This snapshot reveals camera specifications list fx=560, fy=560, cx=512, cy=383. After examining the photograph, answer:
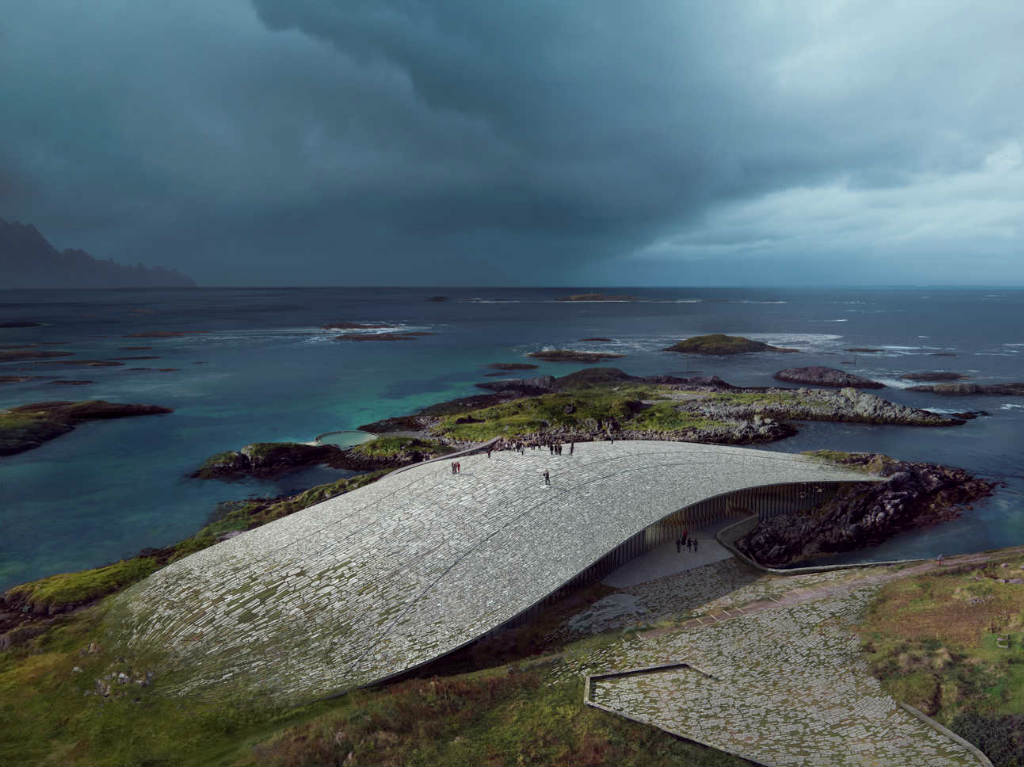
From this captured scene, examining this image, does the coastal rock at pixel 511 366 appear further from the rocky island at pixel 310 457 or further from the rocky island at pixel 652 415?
the rocky island at pixel 310 457

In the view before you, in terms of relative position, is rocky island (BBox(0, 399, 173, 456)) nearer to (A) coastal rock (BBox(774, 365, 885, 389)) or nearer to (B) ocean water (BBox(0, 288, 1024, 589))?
(B) ocean water (BBox(0, 288, 1024, 589))

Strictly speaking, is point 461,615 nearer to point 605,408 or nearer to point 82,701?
point 82,701

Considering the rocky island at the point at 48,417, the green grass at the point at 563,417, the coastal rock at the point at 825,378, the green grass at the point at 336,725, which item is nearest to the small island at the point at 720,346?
the coastal rock at the point at 825,378

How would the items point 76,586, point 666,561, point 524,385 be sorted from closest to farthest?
point 76,586 → point 666,561 → point 524,385

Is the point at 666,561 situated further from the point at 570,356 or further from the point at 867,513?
the point at 570,356

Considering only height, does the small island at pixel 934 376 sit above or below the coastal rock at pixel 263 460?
above

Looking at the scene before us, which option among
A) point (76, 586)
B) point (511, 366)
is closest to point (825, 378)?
point (511, 366)
